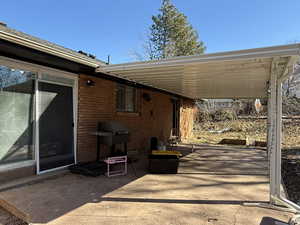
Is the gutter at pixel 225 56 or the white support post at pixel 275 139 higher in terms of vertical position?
the gutter at pixel 225 56

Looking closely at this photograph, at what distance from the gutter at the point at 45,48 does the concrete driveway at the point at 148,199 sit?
2.35 m

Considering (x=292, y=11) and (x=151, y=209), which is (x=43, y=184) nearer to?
(x=151, y=209)

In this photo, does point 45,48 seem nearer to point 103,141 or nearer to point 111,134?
point 111,134

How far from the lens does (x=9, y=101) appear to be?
3.84 metres

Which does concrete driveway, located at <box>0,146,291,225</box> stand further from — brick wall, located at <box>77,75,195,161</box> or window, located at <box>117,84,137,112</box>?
window, located at <box>117,84,137,112</box>

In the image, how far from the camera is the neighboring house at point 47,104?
12.2ft

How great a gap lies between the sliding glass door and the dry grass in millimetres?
8032

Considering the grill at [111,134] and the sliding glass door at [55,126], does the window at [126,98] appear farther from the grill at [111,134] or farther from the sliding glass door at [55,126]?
the sliding glass door at [55,126]

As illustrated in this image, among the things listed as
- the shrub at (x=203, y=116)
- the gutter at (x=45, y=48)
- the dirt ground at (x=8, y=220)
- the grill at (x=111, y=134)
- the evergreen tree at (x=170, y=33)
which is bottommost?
the dirt ground at (x=8, y=220)

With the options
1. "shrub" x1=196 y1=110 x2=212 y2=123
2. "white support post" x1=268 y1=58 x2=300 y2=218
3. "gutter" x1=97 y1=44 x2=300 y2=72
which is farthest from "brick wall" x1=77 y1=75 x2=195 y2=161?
"shrub" x1=196 y1=110 x2=212 y2=123

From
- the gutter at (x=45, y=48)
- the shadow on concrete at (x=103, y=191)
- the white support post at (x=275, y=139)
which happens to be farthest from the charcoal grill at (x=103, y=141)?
the white support post at (x=275, y=139)

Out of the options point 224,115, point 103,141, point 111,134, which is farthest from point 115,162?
point 224,115

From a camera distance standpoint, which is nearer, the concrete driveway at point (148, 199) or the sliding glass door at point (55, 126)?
the concrete driveway at point (148, 199)

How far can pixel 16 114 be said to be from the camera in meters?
3.95
